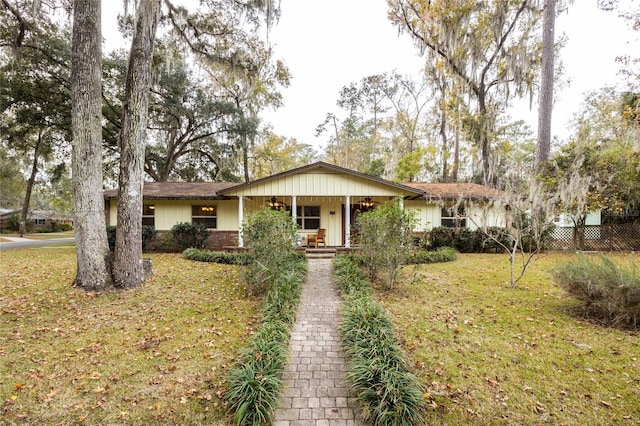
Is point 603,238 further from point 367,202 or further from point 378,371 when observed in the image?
point 378,371

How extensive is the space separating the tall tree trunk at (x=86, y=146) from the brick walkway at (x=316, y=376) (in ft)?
15.6

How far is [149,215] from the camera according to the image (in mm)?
13148

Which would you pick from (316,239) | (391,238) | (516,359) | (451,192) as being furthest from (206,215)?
(516,359)

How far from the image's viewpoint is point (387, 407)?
270 cm

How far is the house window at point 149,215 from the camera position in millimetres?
13086

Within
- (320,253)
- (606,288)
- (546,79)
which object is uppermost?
(546,79)

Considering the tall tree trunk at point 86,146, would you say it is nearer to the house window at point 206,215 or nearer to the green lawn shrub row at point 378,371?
the green lawn shrub row at point 378,371

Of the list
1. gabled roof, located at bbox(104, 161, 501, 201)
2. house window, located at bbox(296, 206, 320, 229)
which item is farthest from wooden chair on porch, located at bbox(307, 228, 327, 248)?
gabled roof, located at bbox(104, 161, 501, 201)

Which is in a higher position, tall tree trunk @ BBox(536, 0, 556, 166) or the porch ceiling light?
tall tree trunk @ BBox(536, 0, 556, 166)

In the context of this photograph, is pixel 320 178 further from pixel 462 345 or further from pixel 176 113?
pixel 176 113

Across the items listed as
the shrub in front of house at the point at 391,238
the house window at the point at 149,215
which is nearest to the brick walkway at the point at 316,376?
the shrub in front of house at the point at 391,238

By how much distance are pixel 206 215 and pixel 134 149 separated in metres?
7.06

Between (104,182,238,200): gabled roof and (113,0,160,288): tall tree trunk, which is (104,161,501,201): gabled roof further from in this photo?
(113,0,160,288): tall tree trunk

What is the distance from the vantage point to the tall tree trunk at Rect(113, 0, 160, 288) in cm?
640
